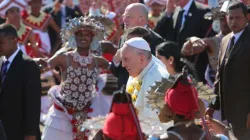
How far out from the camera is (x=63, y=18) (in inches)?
683

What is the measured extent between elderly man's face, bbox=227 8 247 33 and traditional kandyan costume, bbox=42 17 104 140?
167 cm

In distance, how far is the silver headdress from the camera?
10.8 metres

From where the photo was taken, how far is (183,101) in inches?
251

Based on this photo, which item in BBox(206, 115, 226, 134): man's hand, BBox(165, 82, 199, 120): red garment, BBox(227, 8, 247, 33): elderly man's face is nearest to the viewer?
BBox(165, 82, 199, 120): red garment

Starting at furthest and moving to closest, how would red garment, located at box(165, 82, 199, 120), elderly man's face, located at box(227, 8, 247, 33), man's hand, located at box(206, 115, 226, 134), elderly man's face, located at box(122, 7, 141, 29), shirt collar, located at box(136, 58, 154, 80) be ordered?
elderly man's face, located at box(122, 7, 141, 29)
elderly man's face, located at box(227, 8, 247, 33)
shirt collar, located at box(136, 58, 154, 80)
man's hand, located at box(206, 115, 226, 134)
red garment, located at box(165, 82, 199, 120)

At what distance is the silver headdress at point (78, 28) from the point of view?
10.8 meters

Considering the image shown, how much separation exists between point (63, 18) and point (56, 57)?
673 cm

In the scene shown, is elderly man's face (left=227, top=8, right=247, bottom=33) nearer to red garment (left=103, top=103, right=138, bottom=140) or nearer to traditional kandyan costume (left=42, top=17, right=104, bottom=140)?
traditional kandyan costume (left=42, top=17, right=104, bottom=140)

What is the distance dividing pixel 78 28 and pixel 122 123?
4801mm

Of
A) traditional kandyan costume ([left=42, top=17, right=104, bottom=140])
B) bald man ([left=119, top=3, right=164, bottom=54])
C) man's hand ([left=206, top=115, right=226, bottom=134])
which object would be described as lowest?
traditional kandyan costume ([left=42, top=17, right=104, bottom=140])

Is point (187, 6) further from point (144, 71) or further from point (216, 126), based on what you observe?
point (216, 126)

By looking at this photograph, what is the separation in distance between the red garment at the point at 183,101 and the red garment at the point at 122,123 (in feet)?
1.36

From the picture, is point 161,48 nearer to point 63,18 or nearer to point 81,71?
point 81,71

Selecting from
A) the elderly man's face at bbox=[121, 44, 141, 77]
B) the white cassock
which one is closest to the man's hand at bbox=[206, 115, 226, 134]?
the white cassock
